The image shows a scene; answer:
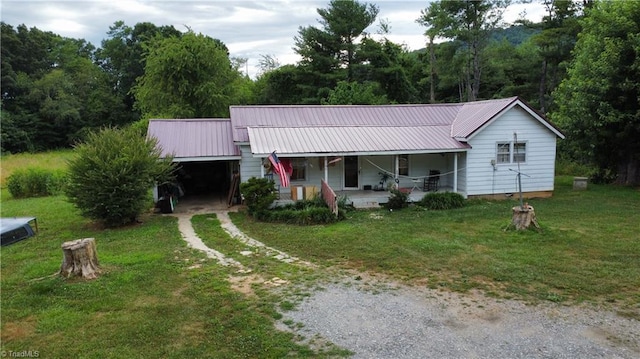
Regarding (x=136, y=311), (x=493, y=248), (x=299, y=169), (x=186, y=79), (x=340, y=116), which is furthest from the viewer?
(x=186, y=79)

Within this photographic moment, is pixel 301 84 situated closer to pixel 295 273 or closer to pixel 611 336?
pixel 295 273

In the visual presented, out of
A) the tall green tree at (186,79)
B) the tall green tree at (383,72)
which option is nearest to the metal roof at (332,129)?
the tall green tree at (186,79)

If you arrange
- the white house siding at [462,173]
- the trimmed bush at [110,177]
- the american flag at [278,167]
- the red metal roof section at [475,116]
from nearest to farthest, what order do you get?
the trimmed bush at [110,177] → the american flag at [278,167] → the red metal roof section at [475,116] → the white house siding at [462,173]

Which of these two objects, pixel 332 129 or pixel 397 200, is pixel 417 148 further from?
pixel 332 129

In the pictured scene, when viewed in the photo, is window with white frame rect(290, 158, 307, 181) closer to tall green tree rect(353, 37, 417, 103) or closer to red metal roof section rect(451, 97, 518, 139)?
red metal roof section rect(451, 97, 518, 139)

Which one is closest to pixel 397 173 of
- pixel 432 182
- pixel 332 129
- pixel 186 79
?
pixel 432 182

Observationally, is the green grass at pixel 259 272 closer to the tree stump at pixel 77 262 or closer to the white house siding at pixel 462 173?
the tree stump at pixel 77 262

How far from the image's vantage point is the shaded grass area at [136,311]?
5.52 meters

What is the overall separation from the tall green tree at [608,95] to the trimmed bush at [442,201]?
802 centimetres

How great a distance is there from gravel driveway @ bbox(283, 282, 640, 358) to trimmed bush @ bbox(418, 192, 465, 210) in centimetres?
848

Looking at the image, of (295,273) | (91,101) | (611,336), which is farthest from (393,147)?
(91,101)

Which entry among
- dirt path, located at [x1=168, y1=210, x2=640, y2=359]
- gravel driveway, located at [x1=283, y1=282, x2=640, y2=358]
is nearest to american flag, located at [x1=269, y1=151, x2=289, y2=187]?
dirt path, located at [x1=168, y1=210, x2=640, y2=359]

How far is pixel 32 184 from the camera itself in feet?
67.6

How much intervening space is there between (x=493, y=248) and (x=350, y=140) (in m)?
7.80
